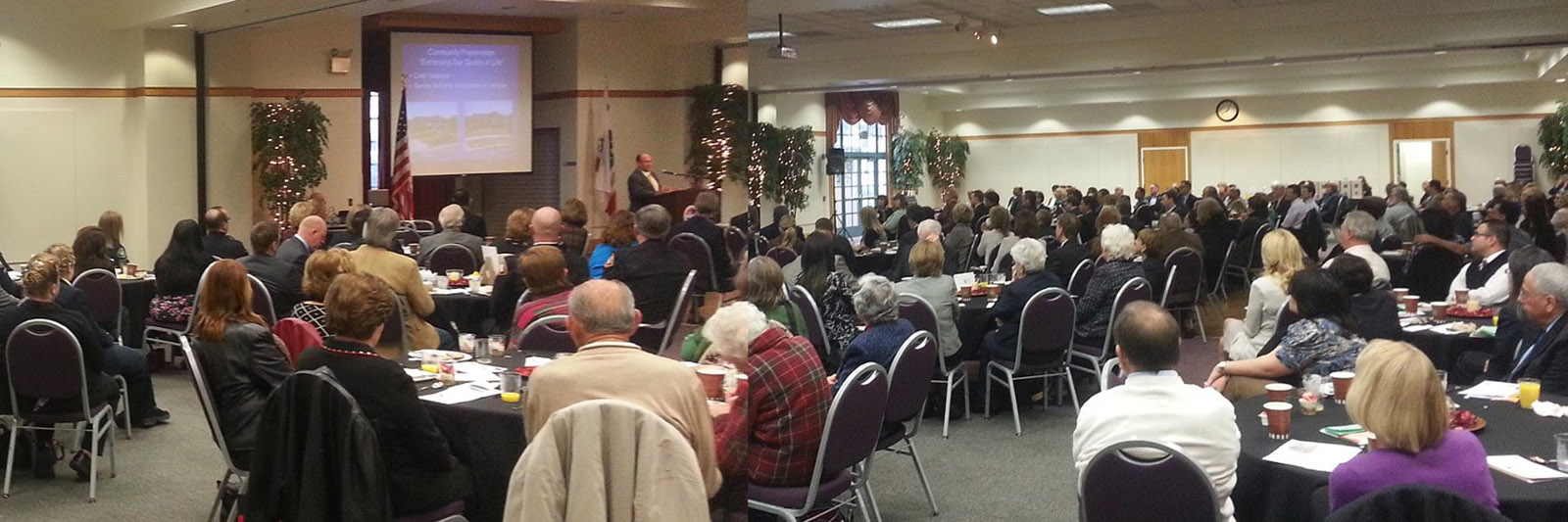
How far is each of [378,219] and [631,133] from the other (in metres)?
2.46

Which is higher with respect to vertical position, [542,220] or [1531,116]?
[1531,116]

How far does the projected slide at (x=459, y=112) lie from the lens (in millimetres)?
13922

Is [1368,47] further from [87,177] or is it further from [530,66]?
[87,177]

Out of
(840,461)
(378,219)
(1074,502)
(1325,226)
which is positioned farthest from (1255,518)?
(1325,226)

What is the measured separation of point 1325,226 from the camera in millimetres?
17562

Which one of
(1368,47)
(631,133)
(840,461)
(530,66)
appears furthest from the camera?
(1368,47)

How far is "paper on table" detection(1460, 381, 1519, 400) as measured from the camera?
176 inches

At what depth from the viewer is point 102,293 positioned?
7980 mm

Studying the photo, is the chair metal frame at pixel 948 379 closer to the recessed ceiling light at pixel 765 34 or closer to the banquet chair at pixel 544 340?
the banquet chair at pixel 544 340

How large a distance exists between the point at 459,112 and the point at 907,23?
5.51 metres

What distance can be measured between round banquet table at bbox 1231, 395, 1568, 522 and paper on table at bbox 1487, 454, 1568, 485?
3 centimetres

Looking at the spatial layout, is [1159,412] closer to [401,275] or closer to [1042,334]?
[1042,334]

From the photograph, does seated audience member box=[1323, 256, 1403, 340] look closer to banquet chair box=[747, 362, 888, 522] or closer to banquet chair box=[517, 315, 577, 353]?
banquet chair box=[747, 362, 888, 522]

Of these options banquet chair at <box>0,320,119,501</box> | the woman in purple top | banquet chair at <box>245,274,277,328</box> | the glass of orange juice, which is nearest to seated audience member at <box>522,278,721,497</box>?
the woman in purple top
